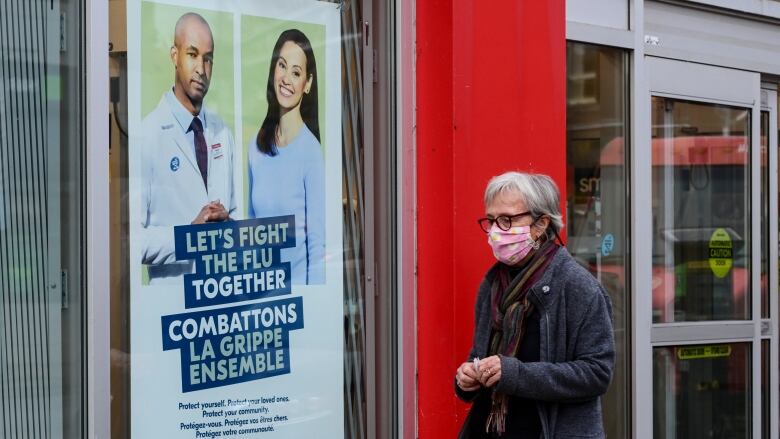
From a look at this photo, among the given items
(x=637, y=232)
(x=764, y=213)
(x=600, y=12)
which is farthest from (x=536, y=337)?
(x=764, y=213)

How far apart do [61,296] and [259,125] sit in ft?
3.43

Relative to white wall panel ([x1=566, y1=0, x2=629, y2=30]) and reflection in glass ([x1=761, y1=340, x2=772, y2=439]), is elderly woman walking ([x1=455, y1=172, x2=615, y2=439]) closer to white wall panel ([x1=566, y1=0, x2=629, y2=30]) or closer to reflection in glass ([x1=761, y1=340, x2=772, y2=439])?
white wall panel ([x1=566, y1=0, x2=629, y2=30])

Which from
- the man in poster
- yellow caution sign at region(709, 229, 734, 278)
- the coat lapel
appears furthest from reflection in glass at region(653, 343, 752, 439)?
the coat lapel

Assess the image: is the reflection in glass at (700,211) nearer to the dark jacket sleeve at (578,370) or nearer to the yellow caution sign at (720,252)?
the yellow caution sign at (720,252)

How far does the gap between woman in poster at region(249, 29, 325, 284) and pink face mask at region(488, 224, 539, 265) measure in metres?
1.04

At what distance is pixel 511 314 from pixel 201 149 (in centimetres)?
138

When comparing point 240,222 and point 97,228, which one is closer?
point 97,228

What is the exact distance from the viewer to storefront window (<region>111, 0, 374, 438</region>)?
12.5ft

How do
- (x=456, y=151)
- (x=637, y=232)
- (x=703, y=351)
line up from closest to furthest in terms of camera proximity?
(x=456, y=151) < (x=637, y=232) < (x=703, y=351)

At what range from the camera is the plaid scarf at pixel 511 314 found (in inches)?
133

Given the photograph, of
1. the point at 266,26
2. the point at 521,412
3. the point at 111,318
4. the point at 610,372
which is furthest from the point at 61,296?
the point at 610,372

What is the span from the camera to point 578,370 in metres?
3.27

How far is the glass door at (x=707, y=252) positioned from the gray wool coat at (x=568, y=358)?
235 centimetres

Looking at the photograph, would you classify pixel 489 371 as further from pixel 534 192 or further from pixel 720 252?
pixel 720 252
